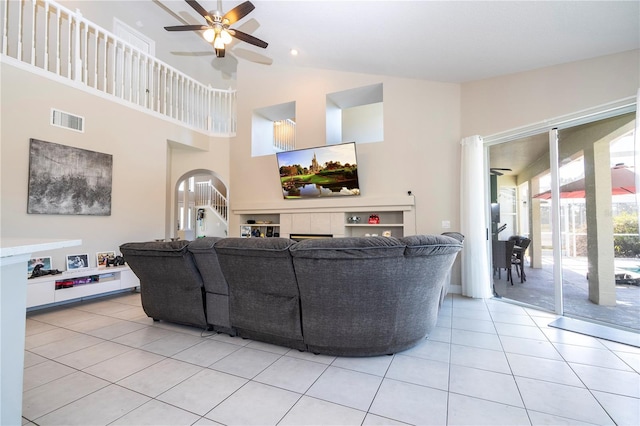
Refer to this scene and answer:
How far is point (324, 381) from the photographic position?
191 cm

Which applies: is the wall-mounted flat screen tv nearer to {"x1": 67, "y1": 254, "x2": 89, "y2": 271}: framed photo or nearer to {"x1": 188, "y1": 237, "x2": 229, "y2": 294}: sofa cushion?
{"x1": 188, "y1": 237, "x2": 229, "y2": 294}: sofa cushion

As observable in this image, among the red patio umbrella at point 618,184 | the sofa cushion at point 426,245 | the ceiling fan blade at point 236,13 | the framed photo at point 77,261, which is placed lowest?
the framed photo at point 77,261

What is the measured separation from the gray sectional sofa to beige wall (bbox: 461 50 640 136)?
2.63m

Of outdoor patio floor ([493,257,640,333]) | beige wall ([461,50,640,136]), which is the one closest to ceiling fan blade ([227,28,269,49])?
beige wall ([461,50,640,136])

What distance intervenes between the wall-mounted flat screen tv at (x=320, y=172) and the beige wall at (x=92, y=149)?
2.27 m

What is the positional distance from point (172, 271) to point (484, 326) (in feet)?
10.7

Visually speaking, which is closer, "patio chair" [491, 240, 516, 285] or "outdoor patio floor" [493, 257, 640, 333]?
"outdoor patio floor" [493, 257, 640, 333]

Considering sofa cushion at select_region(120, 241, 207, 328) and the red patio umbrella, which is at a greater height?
the red patio umbrella

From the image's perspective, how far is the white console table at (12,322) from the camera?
4.09ft

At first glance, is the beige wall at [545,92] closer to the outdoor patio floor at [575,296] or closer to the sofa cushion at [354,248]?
the outdoor patio floor at [575,296]

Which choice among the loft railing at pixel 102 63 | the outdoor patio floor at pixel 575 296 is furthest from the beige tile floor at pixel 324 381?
the loft railing at pixel 102 63

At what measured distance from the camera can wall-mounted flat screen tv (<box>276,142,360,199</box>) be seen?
505 centimetres

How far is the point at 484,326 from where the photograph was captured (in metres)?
2.99

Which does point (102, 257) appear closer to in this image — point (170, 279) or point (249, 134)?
point (170, 279)
